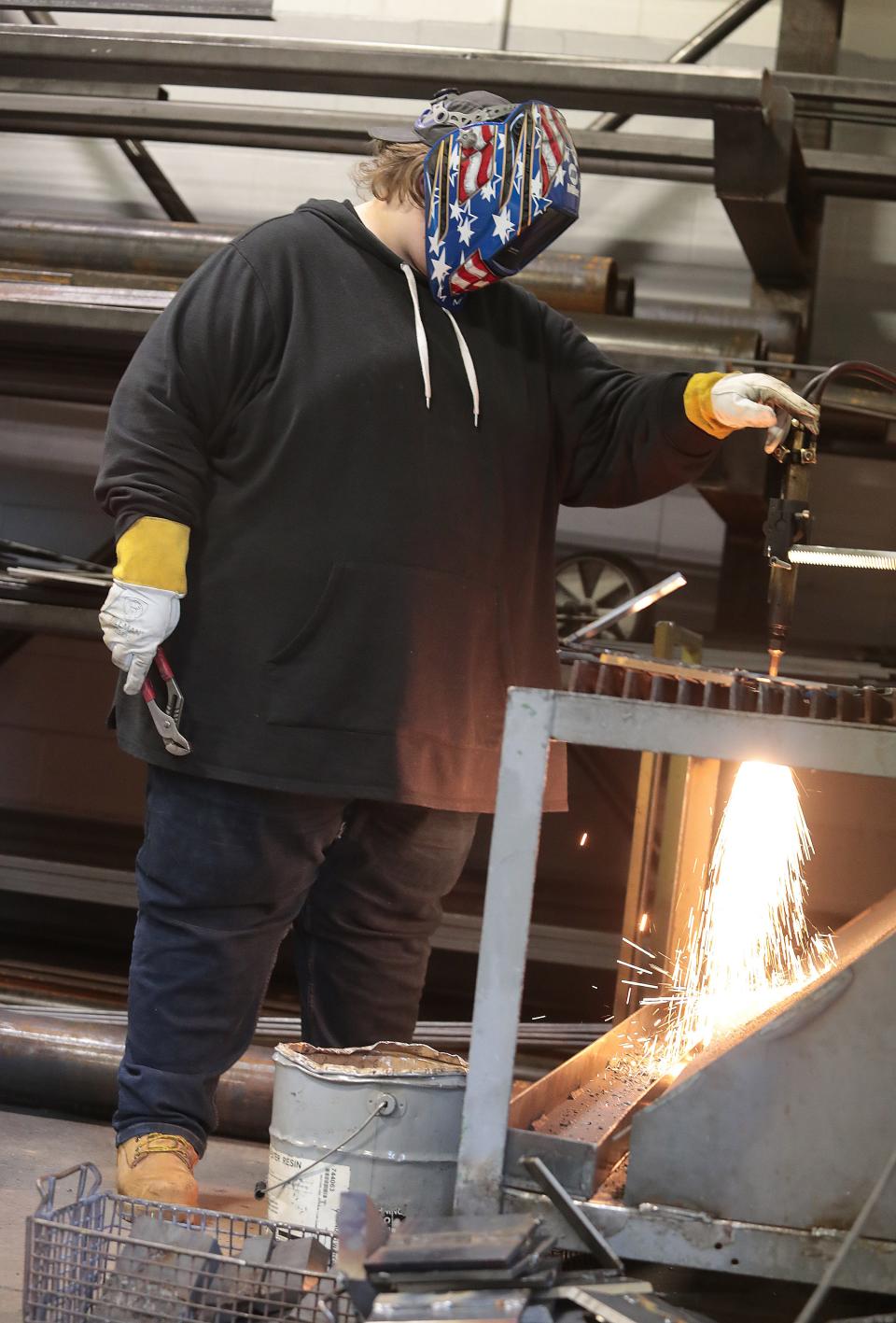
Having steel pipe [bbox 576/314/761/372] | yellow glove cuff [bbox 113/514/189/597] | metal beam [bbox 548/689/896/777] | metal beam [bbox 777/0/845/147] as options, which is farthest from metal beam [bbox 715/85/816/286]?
metal beam [bbox 548/689/896/777]

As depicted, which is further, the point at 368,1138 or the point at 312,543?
the point at 312,543

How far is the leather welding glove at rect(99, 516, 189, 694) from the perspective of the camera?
5.39 feet

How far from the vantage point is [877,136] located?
3703 millimetres

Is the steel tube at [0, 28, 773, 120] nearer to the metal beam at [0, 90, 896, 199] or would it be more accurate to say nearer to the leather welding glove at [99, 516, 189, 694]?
the metal beam at [0, 90, 896, 199]

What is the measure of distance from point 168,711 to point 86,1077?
2.77ft

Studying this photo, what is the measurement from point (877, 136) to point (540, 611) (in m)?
2.45

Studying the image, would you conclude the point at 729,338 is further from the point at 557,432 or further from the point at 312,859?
the point at 312,859

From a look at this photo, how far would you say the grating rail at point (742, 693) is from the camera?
141 centimetres

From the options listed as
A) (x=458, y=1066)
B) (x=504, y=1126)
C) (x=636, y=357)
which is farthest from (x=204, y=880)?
(x=636, y=357)

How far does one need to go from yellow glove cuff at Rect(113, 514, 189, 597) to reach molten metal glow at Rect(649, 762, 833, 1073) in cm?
80

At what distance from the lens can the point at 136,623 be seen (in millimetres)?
1644

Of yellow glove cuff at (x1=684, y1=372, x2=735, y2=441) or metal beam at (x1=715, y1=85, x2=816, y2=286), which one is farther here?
metal beam at (x1=715, y1=85, x2=816, y2=286)

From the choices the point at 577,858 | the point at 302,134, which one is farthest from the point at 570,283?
the point at 577,858

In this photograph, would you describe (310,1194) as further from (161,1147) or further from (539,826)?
(539,826)
